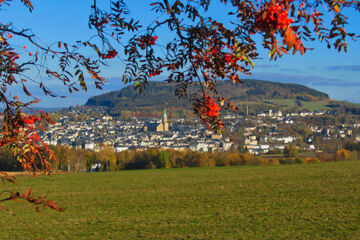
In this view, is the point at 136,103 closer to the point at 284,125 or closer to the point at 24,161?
the point at 284,125

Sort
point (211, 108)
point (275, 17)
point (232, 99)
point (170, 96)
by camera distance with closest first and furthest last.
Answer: point (275, 17) < point (211, 108) < point (232, 99) < point (170, 96)

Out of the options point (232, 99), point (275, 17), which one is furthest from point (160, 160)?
point (232, 99)

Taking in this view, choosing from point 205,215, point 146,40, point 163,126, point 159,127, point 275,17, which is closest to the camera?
point 275,17

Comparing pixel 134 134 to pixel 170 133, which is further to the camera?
pixel 134 134

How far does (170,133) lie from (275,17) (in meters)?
102

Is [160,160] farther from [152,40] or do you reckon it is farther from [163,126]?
[163,126]

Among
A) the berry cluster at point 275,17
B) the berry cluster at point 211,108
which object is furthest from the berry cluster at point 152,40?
the berry cluster at point 275,17

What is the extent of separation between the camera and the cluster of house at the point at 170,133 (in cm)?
8600

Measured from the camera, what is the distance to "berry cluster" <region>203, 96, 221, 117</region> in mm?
2699

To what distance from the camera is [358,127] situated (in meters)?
101

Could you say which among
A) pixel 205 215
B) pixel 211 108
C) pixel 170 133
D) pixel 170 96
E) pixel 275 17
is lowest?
pixel 205 215

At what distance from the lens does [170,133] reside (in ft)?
341

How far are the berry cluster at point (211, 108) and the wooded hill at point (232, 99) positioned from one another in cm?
10722

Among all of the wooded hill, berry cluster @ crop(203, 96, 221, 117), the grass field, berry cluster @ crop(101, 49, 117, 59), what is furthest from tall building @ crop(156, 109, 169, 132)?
berry cluster @ crop(203, 96, 221, 117)
